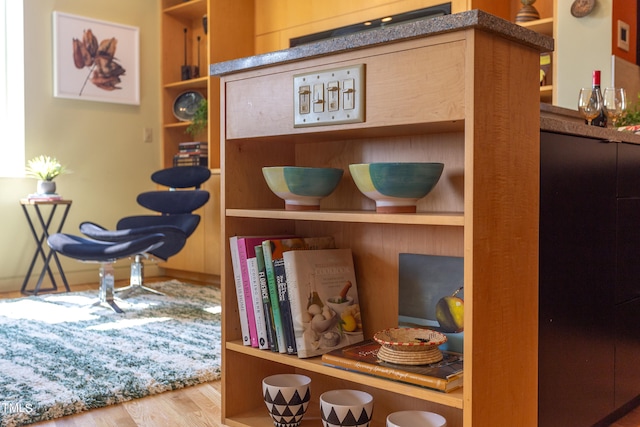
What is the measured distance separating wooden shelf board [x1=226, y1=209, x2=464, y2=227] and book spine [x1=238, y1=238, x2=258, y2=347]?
0.09 meters

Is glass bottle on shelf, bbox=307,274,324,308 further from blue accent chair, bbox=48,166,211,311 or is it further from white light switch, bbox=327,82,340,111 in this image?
blue accent chair, bbox=48,166,211,311

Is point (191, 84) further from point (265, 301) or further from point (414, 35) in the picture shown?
point (414, 35)

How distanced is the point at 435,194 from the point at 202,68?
13.8ft

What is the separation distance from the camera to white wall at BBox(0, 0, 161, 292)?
184 inches

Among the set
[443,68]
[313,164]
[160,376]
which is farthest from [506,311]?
[160,376]

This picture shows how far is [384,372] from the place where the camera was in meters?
1.42

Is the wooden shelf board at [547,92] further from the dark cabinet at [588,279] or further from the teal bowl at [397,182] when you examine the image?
the teal bowl at [397,182]

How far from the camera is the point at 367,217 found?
141 cm

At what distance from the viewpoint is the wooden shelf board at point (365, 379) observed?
1298 millimetres

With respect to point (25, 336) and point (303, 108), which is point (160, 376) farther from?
point (303, 108)

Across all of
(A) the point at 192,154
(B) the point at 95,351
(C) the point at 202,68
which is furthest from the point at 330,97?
(C) the point at 202,68

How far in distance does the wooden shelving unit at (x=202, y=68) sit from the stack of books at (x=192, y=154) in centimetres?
9

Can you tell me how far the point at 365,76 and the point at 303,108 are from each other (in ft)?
0.62

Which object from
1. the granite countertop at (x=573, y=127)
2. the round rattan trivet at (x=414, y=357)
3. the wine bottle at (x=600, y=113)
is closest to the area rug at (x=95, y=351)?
the round rattan trivet at (x=414, y=357)
